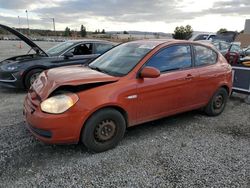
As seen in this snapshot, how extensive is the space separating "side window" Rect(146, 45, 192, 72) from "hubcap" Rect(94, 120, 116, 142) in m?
1.11

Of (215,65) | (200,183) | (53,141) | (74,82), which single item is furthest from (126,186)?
(215,65)

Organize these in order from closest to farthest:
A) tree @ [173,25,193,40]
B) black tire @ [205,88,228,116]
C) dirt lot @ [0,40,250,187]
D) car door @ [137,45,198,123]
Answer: dirt lot @ [0,40,250,187] < car door @ [137,45,198,123] < black tire @ [205,88,228,116] < tree @ [173,25,193,40]

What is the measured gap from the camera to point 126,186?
2.88 metres

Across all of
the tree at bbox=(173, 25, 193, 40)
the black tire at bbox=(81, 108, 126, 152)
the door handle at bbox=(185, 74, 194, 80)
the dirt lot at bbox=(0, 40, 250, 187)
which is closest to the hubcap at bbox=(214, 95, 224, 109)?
the dirt lot at bbox=(0, 40, 250, 187)

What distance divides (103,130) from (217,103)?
277 cm

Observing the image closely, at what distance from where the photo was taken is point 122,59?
4.22 meters

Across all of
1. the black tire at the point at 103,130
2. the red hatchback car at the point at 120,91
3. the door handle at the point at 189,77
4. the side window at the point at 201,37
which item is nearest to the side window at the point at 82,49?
the red hatchback car at the point at 120,91

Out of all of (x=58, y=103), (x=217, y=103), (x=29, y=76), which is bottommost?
(x=217, y=103)

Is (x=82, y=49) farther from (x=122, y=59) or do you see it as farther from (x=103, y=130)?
(x=103, y=130)

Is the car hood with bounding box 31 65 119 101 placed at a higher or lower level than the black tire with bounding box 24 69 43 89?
higher

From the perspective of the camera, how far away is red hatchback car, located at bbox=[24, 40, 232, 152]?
3.29 m

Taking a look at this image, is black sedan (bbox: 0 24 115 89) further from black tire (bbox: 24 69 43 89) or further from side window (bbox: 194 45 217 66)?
side window (bbox: 194 45 217 66)

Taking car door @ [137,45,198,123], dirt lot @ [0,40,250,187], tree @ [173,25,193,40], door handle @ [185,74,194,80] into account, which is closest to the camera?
dirt lot @ [0,40,250,187]

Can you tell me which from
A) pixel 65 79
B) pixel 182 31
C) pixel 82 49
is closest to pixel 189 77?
pixel 65 79
